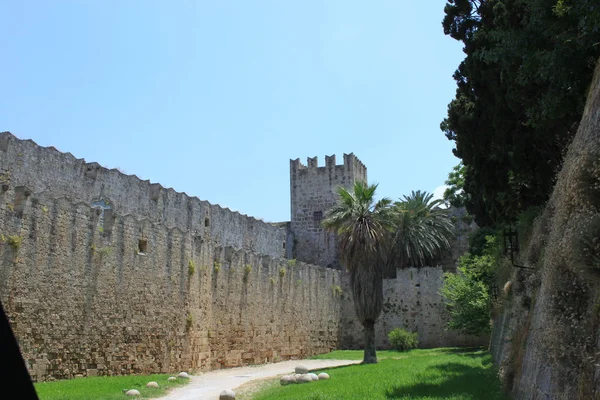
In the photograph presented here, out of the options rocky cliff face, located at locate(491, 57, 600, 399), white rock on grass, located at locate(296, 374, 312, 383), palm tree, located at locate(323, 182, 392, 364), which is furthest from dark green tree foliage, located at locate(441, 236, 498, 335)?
rocky cliff face, located at locate(491, 57, 600, 399)

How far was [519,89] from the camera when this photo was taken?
10672mm

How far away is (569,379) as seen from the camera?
20.8ft

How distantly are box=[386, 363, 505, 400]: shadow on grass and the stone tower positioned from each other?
29.4 m

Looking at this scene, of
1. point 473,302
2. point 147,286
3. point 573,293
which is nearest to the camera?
point 573,293

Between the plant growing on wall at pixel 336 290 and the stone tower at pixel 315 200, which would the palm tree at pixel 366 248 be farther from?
the stone tower at pixel 315 200

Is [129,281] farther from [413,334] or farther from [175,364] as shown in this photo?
[413,334]

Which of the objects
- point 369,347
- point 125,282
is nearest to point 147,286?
point 125,282

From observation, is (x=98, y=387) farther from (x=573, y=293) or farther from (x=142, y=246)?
(x=573, y=293)

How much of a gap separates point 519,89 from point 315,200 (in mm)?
35947

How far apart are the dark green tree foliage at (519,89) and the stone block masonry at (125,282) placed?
10.4m

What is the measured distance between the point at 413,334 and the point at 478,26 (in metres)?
22.9

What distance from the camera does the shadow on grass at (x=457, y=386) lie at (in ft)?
36.5

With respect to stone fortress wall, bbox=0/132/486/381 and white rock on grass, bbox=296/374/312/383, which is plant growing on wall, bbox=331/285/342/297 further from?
white rock on grass, bbox=296/374/312/383

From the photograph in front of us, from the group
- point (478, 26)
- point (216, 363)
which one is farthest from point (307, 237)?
point (478, 26)
